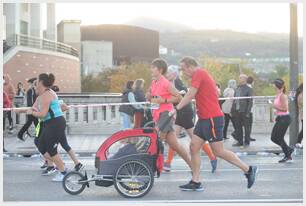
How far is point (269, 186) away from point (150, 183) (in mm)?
1647

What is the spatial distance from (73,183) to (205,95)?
1886 millimetres

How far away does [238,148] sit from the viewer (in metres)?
12.8

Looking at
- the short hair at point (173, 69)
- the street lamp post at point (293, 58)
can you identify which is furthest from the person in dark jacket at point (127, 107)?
the short hair at point (173, 69)

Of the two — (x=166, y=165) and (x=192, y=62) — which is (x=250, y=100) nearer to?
(x=166, y=165)

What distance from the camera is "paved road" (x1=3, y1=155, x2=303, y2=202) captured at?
7.27 meters

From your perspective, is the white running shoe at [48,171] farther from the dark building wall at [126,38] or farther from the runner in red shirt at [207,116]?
the dark building wall at [126,38]

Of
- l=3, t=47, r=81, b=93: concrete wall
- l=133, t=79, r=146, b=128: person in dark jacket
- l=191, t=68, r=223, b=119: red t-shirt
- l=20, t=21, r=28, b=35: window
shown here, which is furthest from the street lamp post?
l=20, t=21, r=28, b=35: window

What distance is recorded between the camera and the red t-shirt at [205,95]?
7.52 meters

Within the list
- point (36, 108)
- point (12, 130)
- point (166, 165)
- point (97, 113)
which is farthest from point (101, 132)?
point (36, 108)

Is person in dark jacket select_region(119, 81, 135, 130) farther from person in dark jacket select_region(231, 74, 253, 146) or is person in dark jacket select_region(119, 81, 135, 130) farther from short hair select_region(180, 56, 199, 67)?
short hair select_region(180, 56, 199, 67)

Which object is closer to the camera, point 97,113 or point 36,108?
point 36,108

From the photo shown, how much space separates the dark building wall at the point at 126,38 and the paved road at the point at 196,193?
104 meters

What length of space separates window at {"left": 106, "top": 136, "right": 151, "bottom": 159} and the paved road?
1.64 feet

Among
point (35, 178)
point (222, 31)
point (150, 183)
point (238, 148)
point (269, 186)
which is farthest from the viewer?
point (222, 31)
